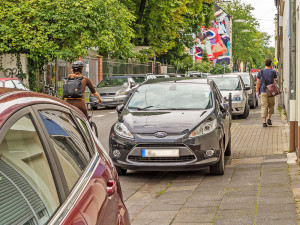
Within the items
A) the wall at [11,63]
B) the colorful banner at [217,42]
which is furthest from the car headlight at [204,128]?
the colorful banner at [217,42]

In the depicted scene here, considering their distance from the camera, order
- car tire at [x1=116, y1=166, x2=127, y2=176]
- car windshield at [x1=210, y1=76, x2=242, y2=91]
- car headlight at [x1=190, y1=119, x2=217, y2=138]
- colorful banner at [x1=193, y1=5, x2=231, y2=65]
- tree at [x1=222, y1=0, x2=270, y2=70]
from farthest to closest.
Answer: colorful banner at [x1=193, y1=5, x2=231, y2=65]
tree at [x1=222, y1=0, x2=270, y2=70]
car windshield at [x1=210, y1=76, x2=242, y2=91]
car tire at [x1=116, y1=166, x2=127, y2=176]
car headlight at [x1=190, y1=119, x2=217, y2=138]

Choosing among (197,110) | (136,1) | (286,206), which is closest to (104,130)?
(197,110)

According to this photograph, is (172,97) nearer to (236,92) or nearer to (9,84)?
(9,84)

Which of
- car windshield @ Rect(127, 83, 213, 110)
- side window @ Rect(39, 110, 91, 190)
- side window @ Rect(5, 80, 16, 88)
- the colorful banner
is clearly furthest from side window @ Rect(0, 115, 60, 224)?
the colorful banner

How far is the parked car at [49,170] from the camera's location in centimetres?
221

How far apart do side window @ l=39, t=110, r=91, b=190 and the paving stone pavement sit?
2.79 meters

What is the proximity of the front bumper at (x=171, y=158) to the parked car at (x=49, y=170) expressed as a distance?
496 centimetres

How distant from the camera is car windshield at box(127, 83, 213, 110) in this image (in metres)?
9.66

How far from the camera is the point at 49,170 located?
8.54 feet

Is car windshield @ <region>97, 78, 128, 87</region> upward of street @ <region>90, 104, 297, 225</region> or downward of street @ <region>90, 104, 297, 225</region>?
upward

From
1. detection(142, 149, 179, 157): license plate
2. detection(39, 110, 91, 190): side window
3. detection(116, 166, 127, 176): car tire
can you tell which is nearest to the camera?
detection(39, 110, 91, 190): side window

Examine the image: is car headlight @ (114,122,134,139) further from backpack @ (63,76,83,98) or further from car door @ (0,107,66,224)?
car door @ (0,107,66,224)

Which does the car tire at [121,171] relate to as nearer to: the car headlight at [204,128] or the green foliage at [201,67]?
the car headlight at [204,128]

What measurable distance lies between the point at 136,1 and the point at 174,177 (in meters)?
32.1
